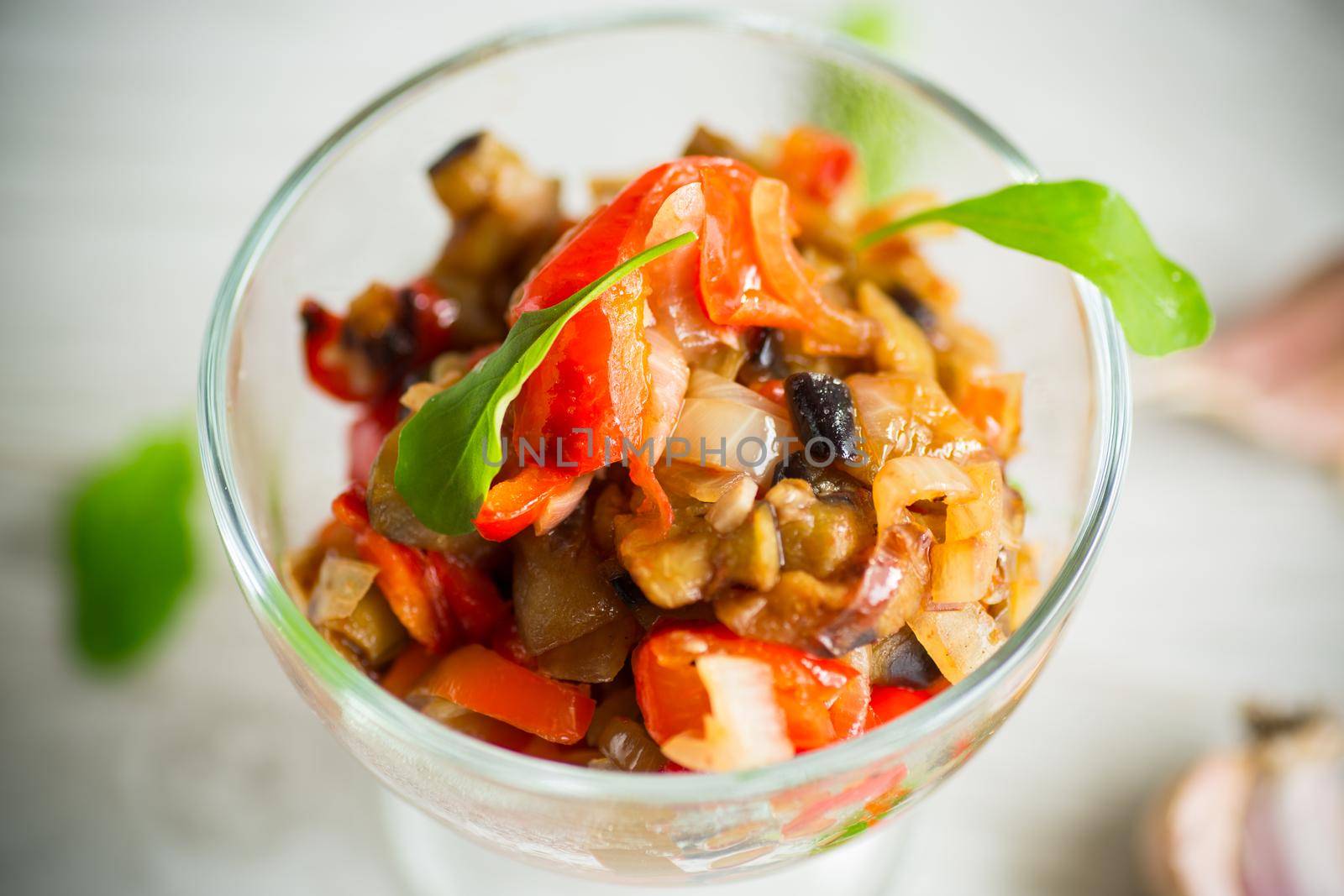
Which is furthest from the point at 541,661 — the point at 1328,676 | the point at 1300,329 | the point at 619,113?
the point at 1300,329

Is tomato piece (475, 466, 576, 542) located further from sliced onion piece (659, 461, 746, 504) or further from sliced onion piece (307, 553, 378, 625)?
sliced onion piece (307, 553, 378, 625)

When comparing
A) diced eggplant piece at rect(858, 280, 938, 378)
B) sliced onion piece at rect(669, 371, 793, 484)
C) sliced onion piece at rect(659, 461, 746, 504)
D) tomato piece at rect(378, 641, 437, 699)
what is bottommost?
tomato piece at rect(378, 641, 437, 699)

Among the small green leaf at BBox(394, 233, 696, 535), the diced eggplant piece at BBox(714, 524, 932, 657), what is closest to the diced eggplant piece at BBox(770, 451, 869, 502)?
the diced eggplant piece at BBox(714, 524, 932, 657)

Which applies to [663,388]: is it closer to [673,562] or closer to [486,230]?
[673,562]

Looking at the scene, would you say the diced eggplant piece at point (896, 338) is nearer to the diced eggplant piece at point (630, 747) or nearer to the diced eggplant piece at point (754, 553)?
the diced eggplant piece at point (754, 553)

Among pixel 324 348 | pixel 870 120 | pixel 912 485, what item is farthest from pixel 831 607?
pixel 870 120

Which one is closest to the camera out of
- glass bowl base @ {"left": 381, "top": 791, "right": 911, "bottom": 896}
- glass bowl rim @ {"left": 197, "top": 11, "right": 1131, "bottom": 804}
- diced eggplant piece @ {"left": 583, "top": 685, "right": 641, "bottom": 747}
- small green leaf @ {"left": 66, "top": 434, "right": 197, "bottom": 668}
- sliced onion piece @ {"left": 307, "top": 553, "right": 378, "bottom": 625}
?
glass bowl rim @ {"left": 197, "top": 11, "right": 1131, "bottom": 804}

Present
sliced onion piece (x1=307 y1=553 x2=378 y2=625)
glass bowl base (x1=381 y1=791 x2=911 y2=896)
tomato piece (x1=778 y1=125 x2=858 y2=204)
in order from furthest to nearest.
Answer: glass bowl base (x1=381 y1=791 x2=911 y2=896)
tomato piece (x1=778 y1=125 x2=858 y2=204)
sliced onion piece (x1=307 y1=553 x2=378 y2=625)

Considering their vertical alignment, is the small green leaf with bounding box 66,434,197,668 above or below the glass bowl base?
above
